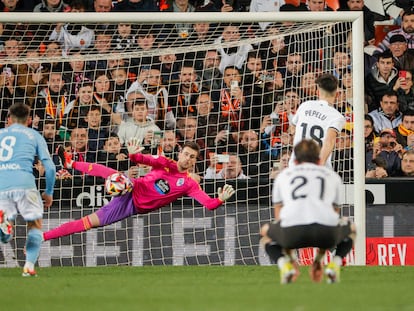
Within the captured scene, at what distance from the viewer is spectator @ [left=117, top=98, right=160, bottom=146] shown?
14617 millimetres

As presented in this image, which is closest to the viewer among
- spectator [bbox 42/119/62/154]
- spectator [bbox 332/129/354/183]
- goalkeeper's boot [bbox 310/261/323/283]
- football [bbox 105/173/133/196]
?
goalkeeper's boot [bbox 310/261/323/283]

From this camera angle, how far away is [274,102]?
1506cm

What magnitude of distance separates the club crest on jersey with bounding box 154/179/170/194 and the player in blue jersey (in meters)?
2.32

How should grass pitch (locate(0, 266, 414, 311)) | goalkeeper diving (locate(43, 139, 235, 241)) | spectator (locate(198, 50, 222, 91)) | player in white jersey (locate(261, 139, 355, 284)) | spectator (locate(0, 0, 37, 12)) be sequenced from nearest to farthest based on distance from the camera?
grass pitch (locate(0, 266, 414, 311)), player in white jersey (locate(261, 139, 355, 284)), goalkeeper diving (locate(43, 139, 235, 241)), spectator (locate(198, 50, 222, 91)), spectator (locate(0, 0, 37, 12))

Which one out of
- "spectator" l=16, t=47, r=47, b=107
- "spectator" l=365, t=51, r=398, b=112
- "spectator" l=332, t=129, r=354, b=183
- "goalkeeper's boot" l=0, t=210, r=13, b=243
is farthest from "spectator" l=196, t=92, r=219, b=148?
"goalkeeper's boot" l=0, t=210, r=13, b=243

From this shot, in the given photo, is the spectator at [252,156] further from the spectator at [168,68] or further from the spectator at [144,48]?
the spectator at [144,48]

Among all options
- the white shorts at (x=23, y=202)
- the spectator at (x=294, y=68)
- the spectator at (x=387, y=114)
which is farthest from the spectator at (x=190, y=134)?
the white shorts at (x=23, y=202)

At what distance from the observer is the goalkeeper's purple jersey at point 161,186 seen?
520 inches

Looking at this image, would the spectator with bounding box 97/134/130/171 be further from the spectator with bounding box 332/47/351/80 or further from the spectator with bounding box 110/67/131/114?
the spectator with bounding box 332/47/351/80

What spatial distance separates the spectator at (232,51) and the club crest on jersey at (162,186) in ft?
8.34

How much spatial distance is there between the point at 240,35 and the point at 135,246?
343cm

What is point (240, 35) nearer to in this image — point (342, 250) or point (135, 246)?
point (135, 246)

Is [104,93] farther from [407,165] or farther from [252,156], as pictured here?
[407,165]

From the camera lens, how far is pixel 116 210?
43.8 feet
